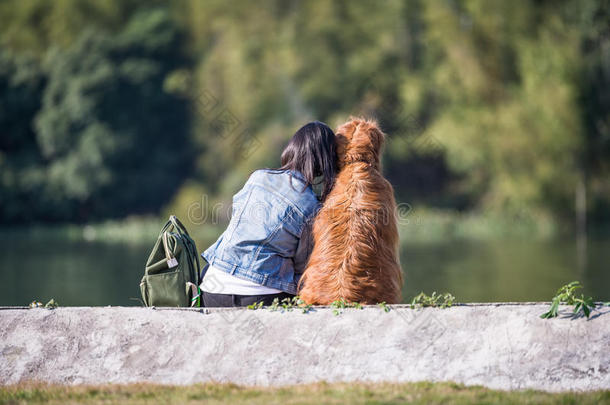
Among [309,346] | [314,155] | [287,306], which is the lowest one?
[309,346]

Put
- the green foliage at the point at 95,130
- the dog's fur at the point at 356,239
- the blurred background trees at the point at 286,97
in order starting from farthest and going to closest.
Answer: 1. the green foliage at the point at 95,130
2. the blurred background trees at the point at 286,97
3. the dog's fur at the point at 356,239

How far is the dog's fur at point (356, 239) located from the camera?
11.3ft

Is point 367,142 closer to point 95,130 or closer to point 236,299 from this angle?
point 236,299

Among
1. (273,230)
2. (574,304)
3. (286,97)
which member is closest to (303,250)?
(273,230)

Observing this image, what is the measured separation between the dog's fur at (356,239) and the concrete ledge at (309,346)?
23 cm

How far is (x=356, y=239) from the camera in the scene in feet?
11.4

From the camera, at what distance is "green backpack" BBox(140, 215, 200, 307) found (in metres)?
3.61

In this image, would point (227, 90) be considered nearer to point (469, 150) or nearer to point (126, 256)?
point (469, 150)

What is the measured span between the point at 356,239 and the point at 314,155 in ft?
1.45

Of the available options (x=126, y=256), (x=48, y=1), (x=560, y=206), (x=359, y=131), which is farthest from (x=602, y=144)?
(x=48, y=1)

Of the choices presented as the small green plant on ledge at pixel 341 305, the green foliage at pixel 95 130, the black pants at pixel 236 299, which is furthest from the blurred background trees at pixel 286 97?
the small green plant on ledge at pixel 341 305

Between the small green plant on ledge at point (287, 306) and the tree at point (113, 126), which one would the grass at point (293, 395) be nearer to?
the small green plant on ledge at point (287, 306)

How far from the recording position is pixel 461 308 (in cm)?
319

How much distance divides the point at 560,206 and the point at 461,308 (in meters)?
19.6
